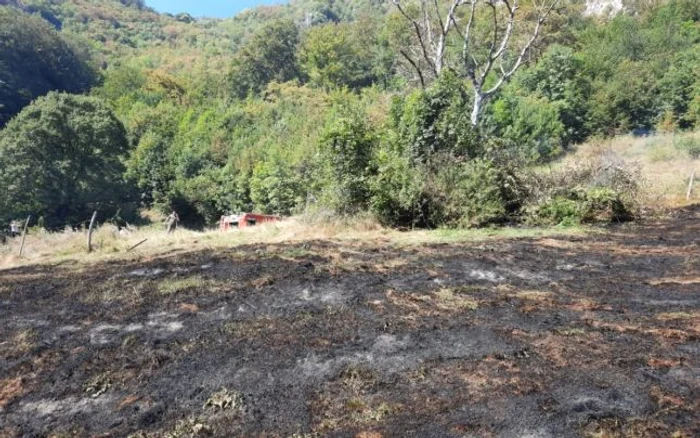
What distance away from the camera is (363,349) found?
171 inches

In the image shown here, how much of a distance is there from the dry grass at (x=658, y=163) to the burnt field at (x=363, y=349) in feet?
24.8

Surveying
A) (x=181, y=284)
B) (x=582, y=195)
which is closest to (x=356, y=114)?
(x=582, y=195)

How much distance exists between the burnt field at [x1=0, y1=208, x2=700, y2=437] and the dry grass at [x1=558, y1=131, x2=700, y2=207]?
755 centimetres

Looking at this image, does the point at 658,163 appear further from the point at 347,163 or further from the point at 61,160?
the point at 61,160

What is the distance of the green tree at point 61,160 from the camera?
31.3 meters

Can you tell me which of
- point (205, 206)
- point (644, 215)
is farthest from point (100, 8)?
point (644, 215)

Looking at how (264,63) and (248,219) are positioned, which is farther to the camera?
(264,63)

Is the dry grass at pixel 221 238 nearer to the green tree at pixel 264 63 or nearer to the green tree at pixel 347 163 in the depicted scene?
the green tree at pixel 347 163

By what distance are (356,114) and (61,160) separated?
29.1 m

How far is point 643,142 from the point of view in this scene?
1030 inches

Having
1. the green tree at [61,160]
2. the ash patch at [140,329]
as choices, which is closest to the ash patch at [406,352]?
the ash patch at [140,329]

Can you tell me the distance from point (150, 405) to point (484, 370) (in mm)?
2668

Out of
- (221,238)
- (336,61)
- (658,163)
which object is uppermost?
(336,61)

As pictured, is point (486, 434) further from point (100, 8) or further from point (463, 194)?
point (100, 8)
